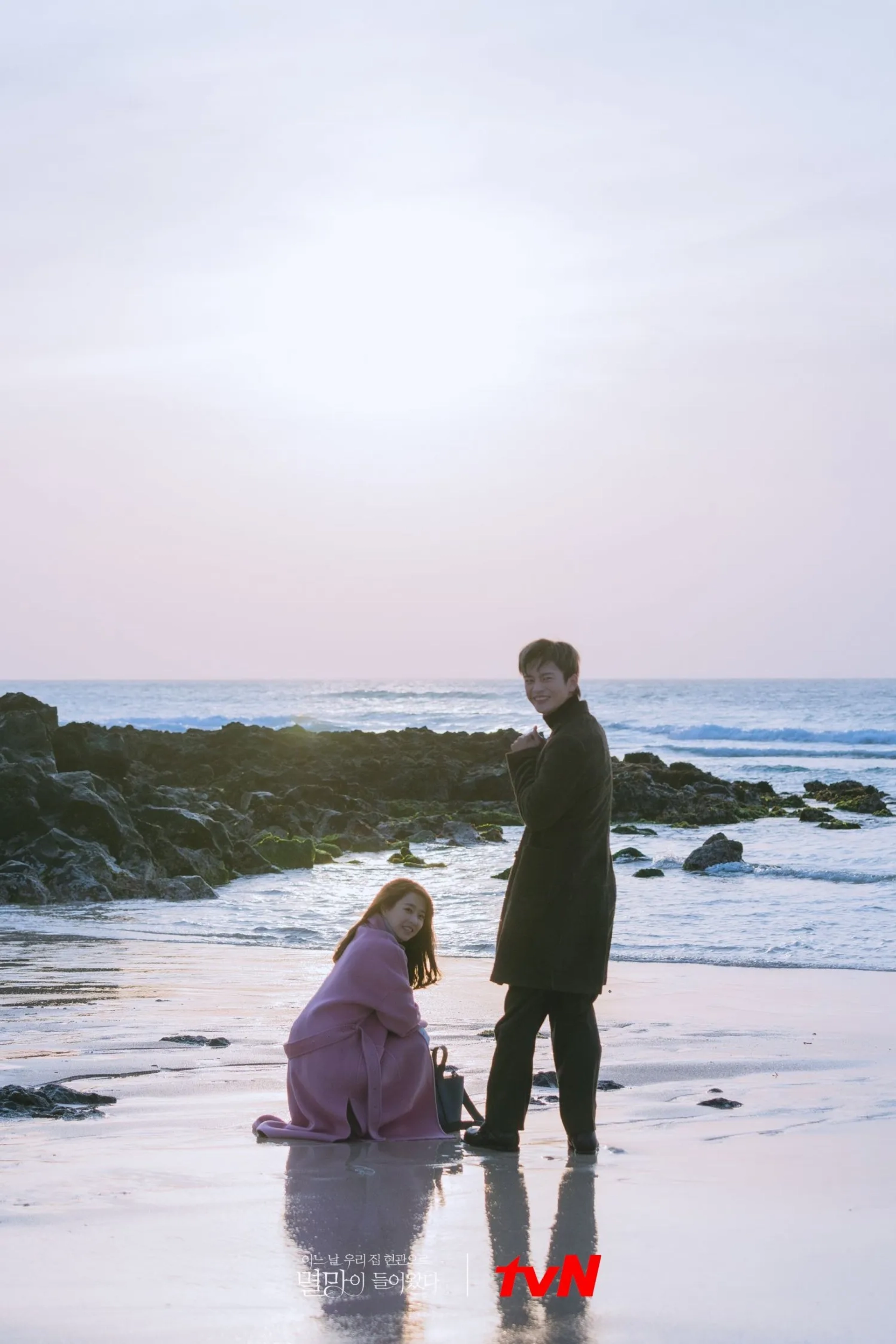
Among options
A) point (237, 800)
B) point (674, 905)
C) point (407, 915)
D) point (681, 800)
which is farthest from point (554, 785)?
point (237, 800)

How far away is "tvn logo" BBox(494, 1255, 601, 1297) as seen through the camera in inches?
125

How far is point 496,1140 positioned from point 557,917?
2.48 ft

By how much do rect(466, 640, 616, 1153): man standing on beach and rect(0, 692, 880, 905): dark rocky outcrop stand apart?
26.8 feet

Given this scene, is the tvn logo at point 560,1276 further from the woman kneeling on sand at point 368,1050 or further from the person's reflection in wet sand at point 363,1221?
the woman kneeling on sand at point 368,1050

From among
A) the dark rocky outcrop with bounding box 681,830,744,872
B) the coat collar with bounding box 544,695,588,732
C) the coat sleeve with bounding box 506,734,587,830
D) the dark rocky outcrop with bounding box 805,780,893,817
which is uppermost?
the coat collar with bounding box 544,695,588,732

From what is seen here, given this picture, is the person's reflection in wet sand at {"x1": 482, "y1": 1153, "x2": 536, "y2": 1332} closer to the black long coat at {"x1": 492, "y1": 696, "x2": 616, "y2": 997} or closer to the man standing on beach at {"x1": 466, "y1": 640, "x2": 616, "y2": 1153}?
the man standing on beach at {"x1": 466, "y1": 640, "x2": 616, "y2": 1153}

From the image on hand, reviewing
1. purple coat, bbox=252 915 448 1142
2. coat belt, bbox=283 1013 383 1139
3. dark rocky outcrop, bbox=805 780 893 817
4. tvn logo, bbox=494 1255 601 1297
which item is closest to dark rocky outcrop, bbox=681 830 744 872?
dark rocky outcrop, bbox=805 780 893 817

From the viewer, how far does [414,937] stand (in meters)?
5.03

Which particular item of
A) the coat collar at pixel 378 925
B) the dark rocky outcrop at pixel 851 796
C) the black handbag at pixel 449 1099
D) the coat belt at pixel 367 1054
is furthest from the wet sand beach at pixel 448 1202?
the dark rocky outcrop at pixel 851 796

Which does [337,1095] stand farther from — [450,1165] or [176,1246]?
[176,1246]

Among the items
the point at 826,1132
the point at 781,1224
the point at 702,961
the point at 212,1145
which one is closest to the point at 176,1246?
the point at 212,1145

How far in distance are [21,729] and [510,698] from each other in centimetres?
7116

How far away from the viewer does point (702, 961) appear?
32.5 ft

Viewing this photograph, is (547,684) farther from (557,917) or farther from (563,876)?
(557,917)
